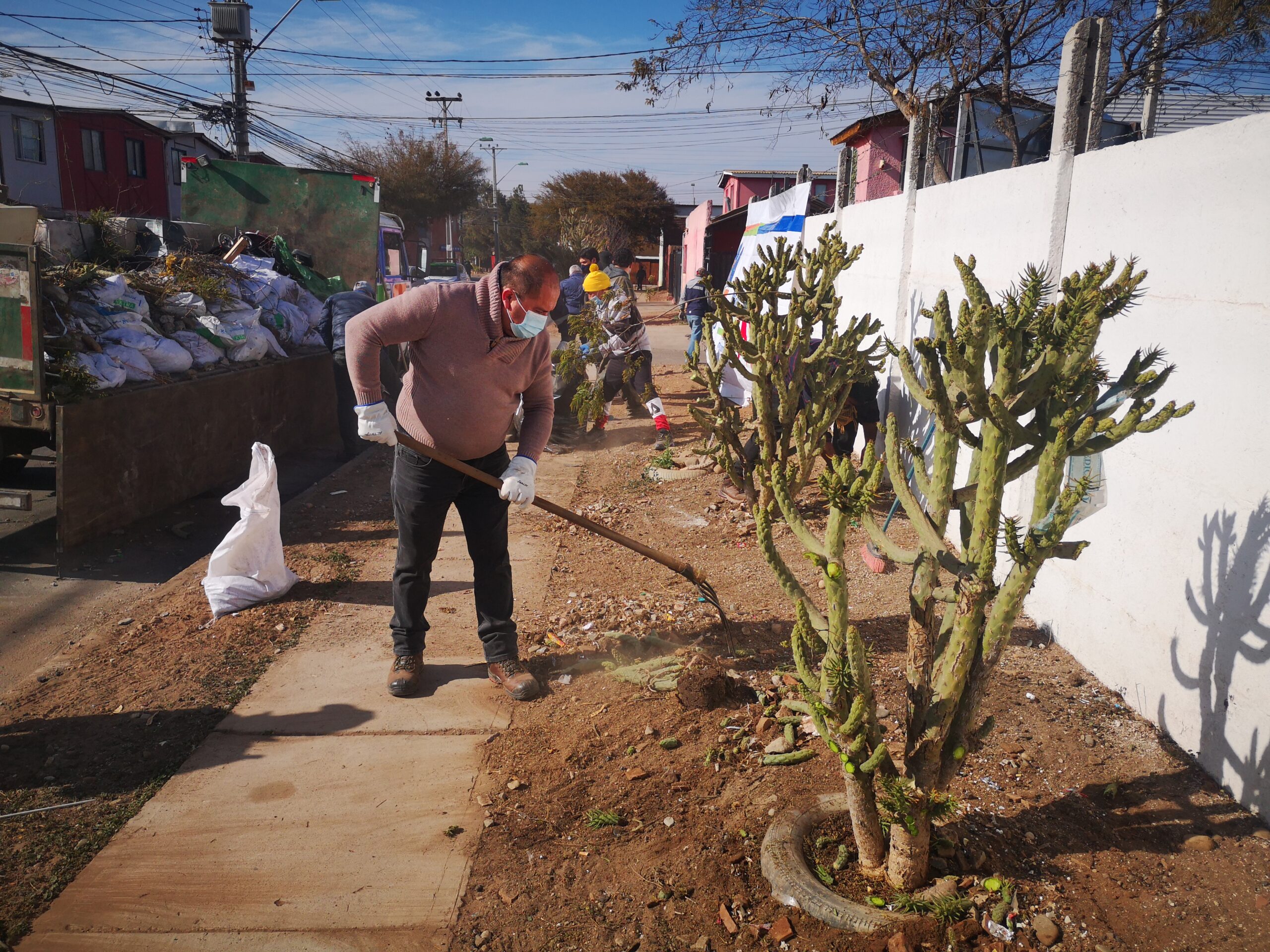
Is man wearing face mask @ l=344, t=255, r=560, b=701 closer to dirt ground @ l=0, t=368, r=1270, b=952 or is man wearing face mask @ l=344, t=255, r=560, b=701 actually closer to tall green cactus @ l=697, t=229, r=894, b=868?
dirt ground @ l=0, t=368, r=1270, b=952

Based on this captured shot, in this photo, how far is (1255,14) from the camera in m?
10.3

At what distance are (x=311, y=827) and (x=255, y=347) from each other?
19.9 ft

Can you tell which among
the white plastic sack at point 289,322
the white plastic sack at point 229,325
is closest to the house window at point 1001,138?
the white plastic sack at point 289,322

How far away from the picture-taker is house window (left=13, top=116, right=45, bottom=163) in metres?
26.0

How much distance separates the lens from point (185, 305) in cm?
759

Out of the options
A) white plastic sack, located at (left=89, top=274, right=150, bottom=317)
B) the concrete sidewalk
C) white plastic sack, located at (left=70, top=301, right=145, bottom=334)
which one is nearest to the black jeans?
the concrete sidewalk

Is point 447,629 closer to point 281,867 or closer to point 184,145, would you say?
point 281,867

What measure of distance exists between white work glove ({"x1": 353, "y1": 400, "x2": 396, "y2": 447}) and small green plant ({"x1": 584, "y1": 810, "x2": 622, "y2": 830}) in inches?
68.7

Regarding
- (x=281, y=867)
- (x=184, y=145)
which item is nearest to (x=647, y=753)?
(x=281, y=867)

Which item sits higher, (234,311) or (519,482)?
(234,311)

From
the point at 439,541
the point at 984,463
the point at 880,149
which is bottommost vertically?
the point at 439,541

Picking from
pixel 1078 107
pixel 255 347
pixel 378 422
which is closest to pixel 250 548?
pixel 378 422

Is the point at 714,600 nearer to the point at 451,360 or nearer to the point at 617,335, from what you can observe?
the point at 451,360

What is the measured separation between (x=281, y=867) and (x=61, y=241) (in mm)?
7308
